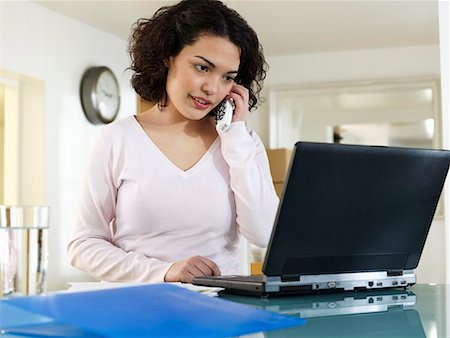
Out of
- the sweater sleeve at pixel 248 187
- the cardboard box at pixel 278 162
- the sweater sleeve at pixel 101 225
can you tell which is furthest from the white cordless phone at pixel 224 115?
the cardboard box at pixel 278 162

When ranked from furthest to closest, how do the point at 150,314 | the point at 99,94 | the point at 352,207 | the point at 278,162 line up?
the point at 278,162
the point at 99,94
the point at 352,207
the point at 150,314

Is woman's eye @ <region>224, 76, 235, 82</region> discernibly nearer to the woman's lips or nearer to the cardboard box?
the woman's lips

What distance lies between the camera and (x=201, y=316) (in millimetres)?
916

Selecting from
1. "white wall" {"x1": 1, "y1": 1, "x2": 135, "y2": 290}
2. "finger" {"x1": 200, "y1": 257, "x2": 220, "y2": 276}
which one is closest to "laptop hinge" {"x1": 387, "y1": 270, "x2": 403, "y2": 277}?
"finger" {"x1": 200, "y1": 257, "x2": 220, "y2": 276}

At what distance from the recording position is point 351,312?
115 cm

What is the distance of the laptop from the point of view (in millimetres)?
1261

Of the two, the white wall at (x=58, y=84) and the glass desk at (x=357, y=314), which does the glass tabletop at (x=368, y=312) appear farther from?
the white wall at (x=58, y=84)

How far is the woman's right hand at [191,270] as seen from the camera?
5.19ft

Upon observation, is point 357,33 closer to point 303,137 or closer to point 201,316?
point 303,137

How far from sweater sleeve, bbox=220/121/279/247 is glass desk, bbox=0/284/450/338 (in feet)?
1.54

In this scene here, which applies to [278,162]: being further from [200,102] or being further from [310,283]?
[310,283]

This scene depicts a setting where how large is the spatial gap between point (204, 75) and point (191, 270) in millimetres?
538

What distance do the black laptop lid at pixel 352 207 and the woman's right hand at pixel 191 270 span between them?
0.29 metres

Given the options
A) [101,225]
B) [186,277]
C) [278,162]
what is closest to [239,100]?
[101,225]
